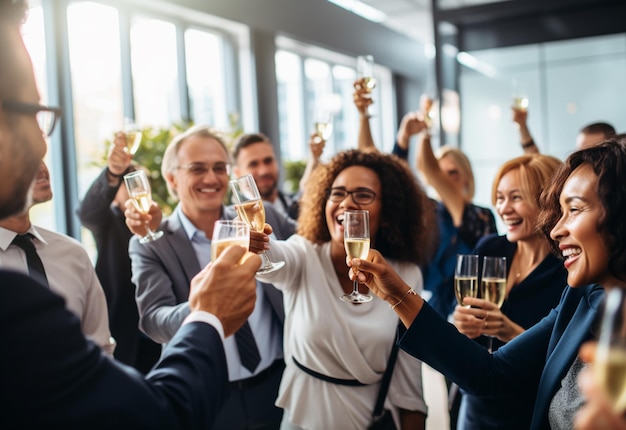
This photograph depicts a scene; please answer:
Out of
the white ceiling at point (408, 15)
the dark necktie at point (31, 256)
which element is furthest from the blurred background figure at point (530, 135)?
the white ceiling at point (408, 15)

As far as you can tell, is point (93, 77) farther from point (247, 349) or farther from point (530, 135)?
point (247, 349)

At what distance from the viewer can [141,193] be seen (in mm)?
2408

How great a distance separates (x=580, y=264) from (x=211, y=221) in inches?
62.5

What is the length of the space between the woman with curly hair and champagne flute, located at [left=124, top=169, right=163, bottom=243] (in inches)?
22.5

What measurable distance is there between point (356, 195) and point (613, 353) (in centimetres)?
160

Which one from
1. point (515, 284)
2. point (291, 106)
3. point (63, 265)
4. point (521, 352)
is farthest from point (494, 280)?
point (291, 106)

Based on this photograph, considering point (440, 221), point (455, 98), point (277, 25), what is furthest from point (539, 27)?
point (440, 221)

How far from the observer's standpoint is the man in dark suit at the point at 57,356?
38.1 inches

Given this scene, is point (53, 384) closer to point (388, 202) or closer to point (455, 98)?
point (388, 202)

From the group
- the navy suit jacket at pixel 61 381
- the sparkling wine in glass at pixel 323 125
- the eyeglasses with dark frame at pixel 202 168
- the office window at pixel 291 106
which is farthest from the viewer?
the office window at pixel 291 106

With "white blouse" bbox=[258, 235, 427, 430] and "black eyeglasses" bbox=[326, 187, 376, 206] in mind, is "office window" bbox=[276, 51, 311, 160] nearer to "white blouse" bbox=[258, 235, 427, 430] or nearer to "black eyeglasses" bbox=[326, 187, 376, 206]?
"black eyeglasses" bbox=[326, 187, 376, 206]

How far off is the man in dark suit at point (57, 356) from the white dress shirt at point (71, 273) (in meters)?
0.89

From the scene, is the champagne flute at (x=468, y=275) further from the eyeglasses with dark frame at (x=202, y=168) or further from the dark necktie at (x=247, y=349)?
the eyeglasses with dark frame at (x=202, y=168)

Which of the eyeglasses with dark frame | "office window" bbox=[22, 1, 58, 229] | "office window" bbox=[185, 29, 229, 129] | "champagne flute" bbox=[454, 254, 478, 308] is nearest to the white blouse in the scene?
"champagne flute" bbox=[454, 254, 478, 308]
